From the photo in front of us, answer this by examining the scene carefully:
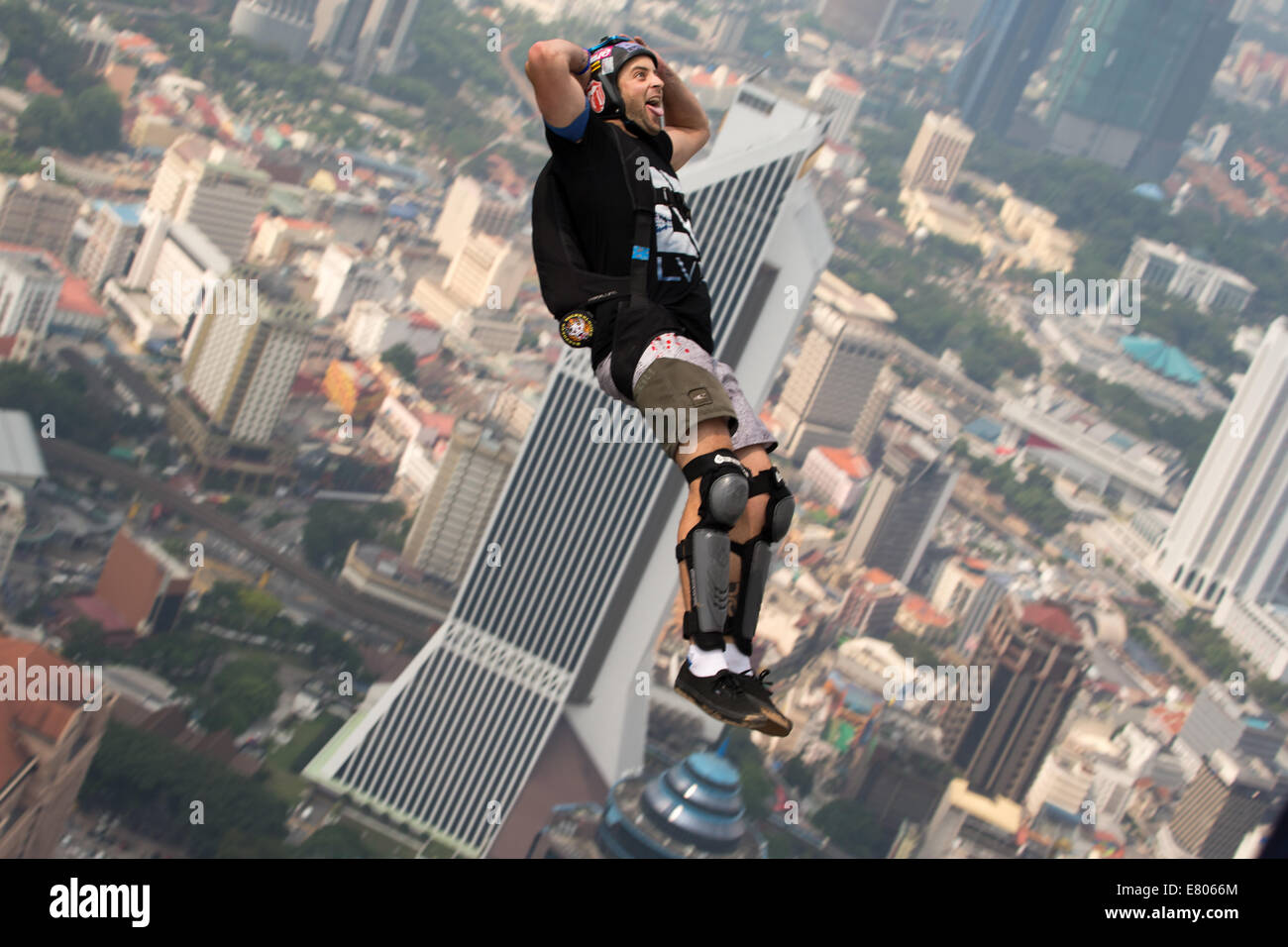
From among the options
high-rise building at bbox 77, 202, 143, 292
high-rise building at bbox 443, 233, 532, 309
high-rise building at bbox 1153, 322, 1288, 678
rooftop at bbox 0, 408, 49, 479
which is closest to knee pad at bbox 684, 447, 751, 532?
rooftop at bbox 0, 408, 49, 479

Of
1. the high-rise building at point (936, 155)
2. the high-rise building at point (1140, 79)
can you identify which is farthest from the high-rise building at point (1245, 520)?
the high-rise building at point (1140, 79)

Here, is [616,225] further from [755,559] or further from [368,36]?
[368,36]

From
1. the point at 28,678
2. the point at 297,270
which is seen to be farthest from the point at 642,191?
the point at 297,270

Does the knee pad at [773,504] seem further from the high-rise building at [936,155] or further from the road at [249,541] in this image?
the high-rise building at [936,155]
